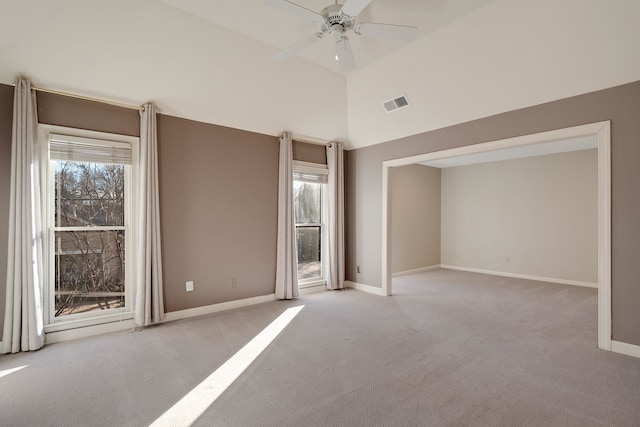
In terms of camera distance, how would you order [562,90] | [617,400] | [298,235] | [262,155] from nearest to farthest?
1. [617,400]
2. [562,90]
3. [262,155]
4. [298,235]

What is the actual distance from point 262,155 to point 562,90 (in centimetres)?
366

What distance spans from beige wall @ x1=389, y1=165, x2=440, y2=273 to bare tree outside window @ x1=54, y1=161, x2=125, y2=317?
16.1ft

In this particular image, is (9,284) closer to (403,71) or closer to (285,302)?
(285,302)

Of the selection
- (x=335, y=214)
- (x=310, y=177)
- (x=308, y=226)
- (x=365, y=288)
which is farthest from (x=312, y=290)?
(x=310, y=177)

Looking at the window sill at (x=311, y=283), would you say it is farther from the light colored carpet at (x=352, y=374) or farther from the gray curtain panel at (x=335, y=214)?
the light colored carpet at (x=352, y=374)

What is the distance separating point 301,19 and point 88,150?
8.71ft

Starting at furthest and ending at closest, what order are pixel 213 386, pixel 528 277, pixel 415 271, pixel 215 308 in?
pixel 415 271, pixel 528 277, pixel 215 308, pixel 213 386

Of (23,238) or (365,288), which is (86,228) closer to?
(23,238)

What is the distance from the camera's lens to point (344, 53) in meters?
2.85

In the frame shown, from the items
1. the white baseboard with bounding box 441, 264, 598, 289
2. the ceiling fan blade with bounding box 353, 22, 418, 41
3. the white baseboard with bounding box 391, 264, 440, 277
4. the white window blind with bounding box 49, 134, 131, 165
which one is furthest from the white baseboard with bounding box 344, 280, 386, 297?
the white window blind with bounding box 49, 134, 131, 165

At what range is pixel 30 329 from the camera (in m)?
2.86

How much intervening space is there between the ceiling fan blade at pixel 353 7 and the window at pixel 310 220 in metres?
2.83

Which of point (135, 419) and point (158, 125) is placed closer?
point (135, 419)

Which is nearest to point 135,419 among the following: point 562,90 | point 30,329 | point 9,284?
point 30,329
